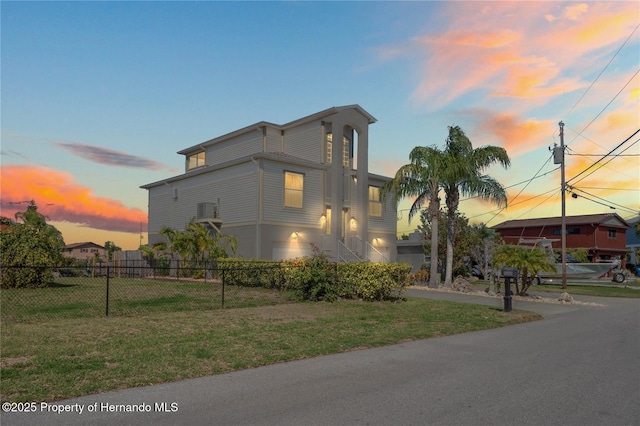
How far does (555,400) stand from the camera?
19.9 feet

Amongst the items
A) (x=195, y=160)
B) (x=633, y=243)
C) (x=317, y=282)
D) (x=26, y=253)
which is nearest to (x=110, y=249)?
(x=195, y=160)

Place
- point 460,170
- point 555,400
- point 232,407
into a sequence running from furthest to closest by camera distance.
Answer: point 460,170, point 555,400, point 232,407

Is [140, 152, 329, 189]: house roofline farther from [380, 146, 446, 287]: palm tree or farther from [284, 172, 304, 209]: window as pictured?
[380, 146, 446, 287]: palm tree

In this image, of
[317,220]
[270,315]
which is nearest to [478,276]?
[317,220]

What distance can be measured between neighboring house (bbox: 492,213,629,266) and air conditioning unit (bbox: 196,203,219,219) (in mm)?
35499

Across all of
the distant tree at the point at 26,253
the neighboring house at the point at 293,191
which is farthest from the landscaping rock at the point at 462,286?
the distant tree at the point at 26,253

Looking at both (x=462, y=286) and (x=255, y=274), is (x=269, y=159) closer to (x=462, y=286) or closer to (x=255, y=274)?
(x=255, y=274)

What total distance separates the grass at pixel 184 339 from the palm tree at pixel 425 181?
10.8 meters

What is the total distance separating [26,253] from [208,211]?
35.4ft

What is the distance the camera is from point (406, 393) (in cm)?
628

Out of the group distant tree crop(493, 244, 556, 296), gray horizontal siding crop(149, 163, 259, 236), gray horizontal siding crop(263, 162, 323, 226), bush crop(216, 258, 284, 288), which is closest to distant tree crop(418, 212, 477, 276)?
gray horizontal siding crop(263, 162, 323, 226)

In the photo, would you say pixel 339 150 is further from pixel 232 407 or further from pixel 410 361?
pixel 232 407

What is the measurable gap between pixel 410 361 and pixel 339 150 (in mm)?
22183

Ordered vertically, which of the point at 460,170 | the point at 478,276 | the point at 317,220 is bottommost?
the point at 478,276
